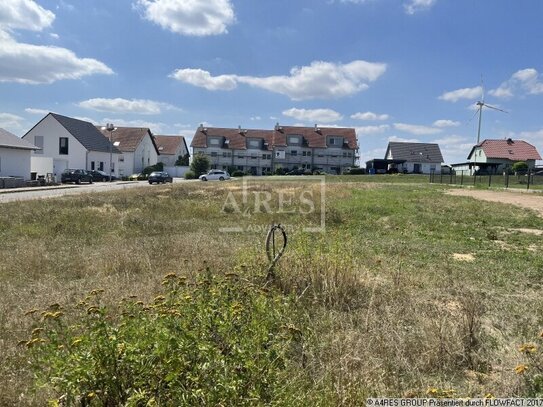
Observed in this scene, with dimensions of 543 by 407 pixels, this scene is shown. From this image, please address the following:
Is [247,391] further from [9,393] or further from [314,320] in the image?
[314,320]

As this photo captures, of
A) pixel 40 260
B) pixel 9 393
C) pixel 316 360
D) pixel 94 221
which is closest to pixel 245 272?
pixel 316 360

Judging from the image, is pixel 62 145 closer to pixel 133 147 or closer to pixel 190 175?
pixel 133 147

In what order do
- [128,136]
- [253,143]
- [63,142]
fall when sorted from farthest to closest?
[253,143]
[128,136]
[63,142]

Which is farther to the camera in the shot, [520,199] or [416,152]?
[416,152]

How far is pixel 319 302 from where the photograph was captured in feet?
16.2

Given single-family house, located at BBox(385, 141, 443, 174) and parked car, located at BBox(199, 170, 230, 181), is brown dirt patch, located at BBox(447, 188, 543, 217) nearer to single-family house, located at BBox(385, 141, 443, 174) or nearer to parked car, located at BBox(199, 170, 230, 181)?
parked car, located at BBox(199, 170, 230, 181)

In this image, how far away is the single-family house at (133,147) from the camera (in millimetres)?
59969

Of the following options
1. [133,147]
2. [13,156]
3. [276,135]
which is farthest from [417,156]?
[13,156]

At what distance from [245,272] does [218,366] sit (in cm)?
283

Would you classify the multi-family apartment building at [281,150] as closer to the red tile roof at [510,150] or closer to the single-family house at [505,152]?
the single-family house at [505,152]

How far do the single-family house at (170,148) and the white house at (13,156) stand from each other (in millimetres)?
39848

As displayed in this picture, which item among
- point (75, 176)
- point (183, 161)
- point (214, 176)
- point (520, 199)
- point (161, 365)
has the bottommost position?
point (161, 365)

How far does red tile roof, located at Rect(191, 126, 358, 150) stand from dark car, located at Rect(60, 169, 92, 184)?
126ft

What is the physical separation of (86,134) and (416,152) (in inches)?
2217
